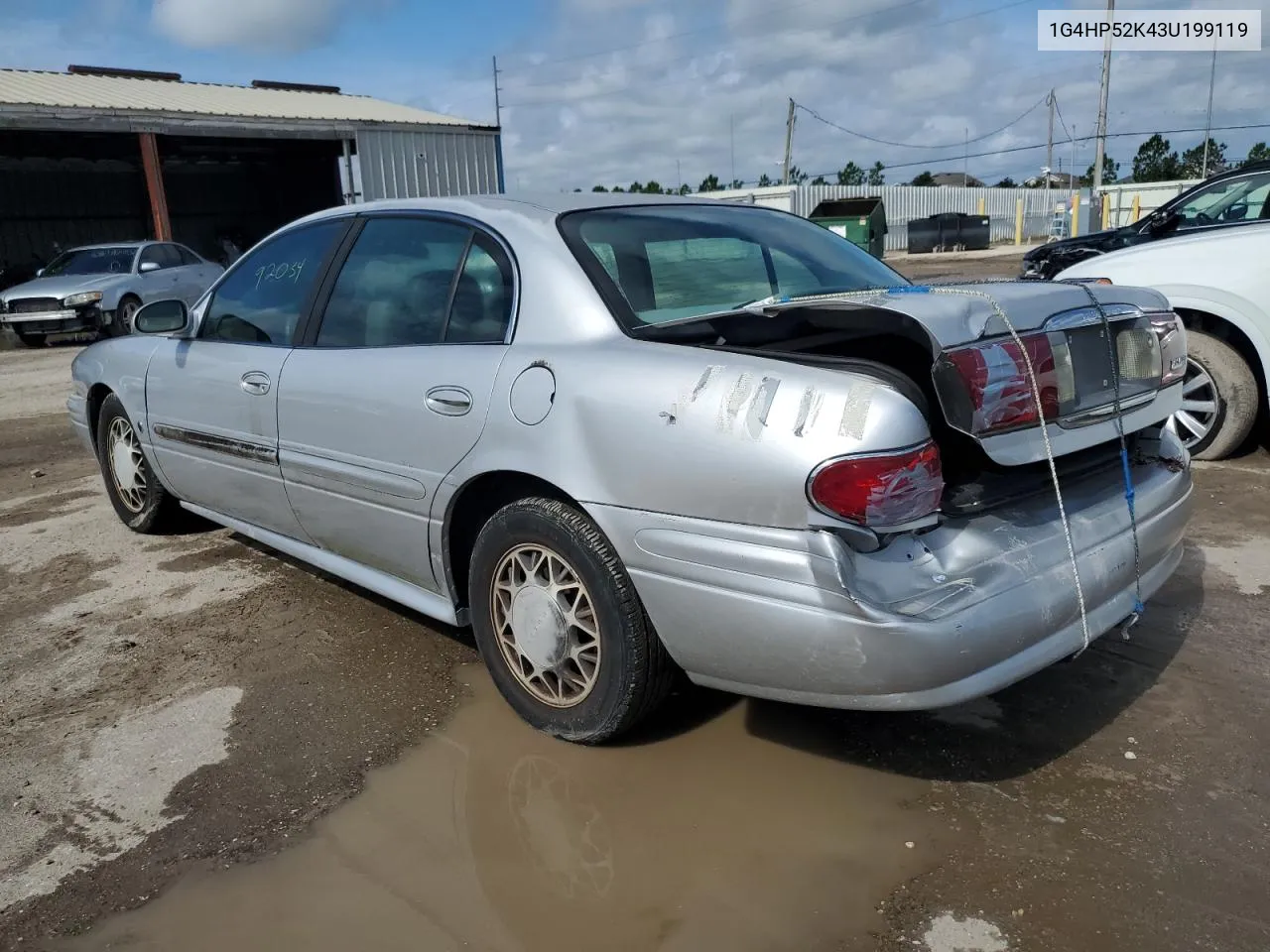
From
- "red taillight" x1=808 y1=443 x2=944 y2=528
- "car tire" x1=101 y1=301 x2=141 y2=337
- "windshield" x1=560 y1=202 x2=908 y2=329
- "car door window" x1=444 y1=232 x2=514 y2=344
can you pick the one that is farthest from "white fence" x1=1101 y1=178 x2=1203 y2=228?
"red taillight" x1=808 y1=443 x2=944 y2=528

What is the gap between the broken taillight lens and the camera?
2230mm

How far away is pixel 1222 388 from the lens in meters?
5.40

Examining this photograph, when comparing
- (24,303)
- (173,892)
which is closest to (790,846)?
(173,892)

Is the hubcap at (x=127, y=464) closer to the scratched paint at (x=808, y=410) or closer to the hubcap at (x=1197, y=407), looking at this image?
the scratched paint at (x=808, y=410)

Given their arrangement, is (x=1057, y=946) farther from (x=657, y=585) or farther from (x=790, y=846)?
(x=657, y=585)

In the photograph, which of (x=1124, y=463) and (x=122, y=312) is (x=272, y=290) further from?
(x=122, y=312)

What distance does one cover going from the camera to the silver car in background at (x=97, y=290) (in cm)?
1490

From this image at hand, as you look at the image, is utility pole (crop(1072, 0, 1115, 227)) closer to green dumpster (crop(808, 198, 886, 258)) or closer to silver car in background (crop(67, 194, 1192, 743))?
green dumpster (crop(808, 198, 886, 258))

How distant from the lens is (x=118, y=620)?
4020 mm

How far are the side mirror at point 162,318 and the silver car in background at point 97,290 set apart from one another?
1140 cm

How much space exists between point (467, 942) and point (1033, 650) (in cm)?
147

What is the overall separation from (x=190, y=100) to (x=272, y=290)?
2278 cm

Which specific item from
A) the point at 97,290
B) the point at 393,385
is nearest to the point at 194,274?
the point at 97,290

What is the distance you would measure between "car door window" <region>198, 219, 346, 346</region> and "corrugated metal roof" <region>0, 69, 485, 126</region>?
18.0 meters
